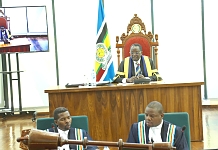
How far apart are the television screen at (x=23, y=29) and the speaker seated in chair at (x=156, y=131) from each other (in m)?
5.47

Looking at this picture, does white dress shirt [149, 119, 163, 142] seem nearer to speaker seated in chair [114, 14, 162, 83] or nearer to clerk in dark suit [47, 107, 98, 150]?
clerk in dark suit [47, 107, 98, 150]

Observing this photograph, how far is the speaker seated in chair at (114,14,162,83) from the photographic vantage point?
6.93 metres

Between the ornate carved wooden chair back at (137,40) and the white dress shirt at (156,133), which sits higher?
the ornate carved wooden chair back at (137,40)

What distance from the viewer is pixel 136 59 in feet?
22.9

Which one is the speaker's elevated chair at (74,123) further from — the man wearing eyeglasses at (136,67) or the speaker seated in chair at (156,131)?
the man wearing eyeglasses at (136,67)

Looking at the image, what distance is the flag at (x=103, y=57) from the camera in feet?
27.5

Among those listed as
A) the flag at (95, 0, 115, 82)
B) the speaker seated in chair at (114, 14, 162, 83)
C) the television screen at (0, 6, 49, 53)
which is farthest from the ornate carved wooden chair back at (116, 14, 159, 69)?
the television screen at (0, 6, 49, 53)

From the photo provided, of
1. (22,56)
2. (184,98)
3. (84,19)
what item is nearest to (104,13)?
(84,19)

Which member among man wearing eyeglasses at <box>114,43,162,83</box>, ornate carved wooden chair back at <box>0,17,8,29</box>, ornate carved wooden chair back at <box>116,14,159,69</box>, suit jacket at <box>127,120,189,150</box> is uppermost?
ornate carved wooden chair back at <box>0,17,8,29</box>

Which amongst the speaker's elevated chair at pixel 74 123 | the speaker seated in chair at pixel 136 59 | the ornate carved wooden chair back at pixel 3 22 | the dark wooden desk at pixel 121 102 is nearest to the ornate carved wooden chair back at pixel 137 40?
the speaker seated in chair at pixel 136 59

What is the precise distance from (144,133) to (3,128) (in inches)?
194

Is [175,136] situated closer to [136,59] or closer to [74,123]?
[74,123]

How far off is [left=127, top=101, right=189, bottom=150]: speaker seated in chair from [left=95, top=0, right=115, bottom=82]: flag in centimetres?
453

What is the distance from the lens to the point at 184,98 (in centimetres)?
578
